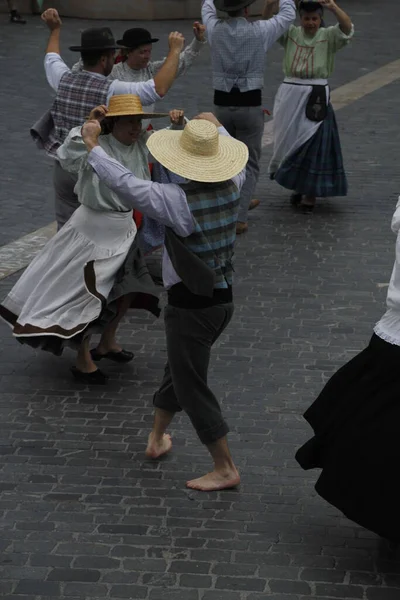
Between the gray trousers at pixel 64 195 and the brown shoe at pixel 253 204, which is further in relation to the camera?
the brown shoe at pixel 253 204

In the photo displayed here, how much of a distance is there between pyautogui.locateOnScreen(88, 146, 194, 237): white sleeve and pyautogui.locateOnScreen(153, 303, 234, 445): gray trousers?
442mm

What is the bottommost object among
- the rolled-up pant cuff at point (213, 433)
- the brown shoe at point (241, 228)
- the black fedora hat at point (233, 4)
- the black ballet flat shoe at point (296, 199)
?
the black ballet flat shoe at point (296, 199)

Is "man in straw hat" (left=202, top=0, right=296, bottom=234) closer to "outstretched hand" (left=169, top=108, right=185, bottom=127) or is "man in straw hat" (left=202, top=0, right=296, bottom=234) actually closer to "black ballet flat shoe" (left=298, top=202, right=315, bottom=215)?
"black ballet flat shoe" (left=298, top=202, right=315, bottom=215)

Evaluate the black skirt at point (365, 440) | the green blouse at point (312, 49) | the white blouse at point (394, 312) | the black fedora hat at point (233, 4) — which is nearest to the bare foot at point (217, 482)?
the black skirt at point (365, 440)

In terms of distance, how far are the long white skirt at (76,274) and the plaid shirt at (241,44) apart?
10.1 feet

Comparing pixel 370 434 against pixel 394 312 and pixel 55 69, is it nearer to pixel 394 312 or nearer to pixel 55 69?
pixel 394 312

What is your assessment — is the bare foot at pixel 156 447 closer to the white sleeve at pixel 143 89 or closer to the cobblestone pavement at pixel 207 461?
the cobblestone pavement at pixel 207 461

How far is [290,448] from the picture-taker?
5977 mm

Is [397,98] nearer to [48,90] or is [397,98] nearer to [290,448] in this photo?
[48,90]

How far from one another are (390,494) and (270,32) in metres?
5.68

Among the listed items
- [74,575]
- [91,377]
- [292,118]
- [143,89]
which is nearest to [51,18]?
[143,89]

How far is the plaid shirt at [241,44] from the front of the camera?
9.40 m

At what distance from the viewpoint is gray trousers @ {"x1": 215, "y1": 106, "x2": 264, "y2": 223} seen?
9.53 meters

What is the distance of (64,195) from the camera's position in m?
7.27
